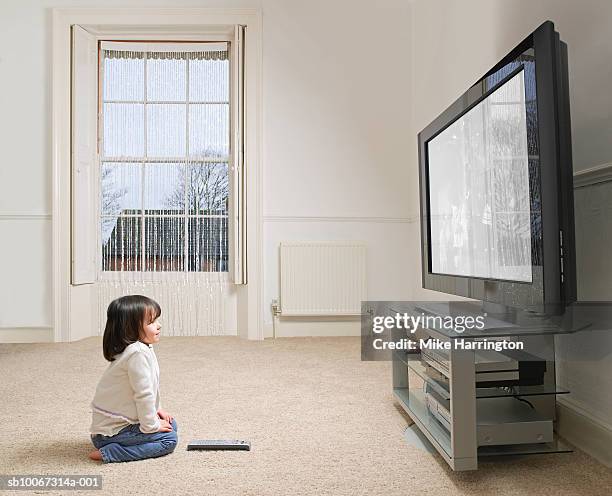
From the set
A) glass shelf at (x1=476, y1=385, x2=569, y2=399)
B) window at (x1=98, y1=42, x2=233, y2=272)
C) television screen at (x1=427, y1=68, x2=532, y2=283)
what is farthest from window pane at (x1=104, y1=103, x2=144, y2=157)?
glass shelf at (x1=476, y1=385, x2=569, y2=399)

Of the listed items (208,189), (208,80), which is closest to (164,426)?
(208,189)

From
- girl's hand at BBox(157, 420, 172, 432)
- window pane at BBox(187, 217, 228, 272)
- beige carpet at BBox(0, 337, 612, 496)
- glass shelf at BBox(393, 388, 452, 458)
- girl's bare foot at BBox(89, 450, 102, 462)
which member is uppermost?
window pane at BBox(187, 217, 228, 272)

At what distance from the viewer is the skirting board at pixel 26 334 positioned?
416 centimetres

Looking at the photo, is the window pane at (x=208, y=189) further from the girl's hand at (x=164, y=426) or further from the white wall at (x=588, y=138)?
the girl's hand at (x=164, y=426)

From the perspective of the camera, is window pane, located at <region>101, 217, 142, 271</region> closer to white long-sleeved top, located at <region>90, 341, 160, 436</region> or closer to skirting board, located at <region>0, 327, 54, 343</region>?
skirting board, located at <region>0, 327, 54, 343</region>

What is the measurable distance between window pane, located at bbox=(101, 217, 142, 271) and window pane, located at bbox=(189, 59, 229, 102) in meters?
1.07

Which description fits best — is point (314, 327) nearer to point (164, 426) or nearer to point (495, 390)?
point (495, 390)

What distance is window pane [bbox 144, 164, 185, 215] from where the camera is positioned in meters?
4.46

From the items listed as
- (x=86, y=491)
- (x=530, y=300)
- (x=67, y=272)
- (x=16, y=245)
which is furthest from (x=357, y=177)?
(x=86, y=491)

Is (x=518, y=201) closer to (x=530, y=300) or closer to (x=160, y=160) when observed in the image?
(x=530, y=300)

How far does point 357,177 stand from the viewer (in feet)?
14.2

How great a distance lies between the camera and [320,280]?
13.8 ft

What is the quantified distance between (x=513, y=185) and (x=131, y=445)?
1.33 meters

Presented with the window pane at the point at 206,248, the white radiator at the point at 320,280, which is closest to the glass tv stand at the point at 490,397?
the white radiator at the point at 320,280
